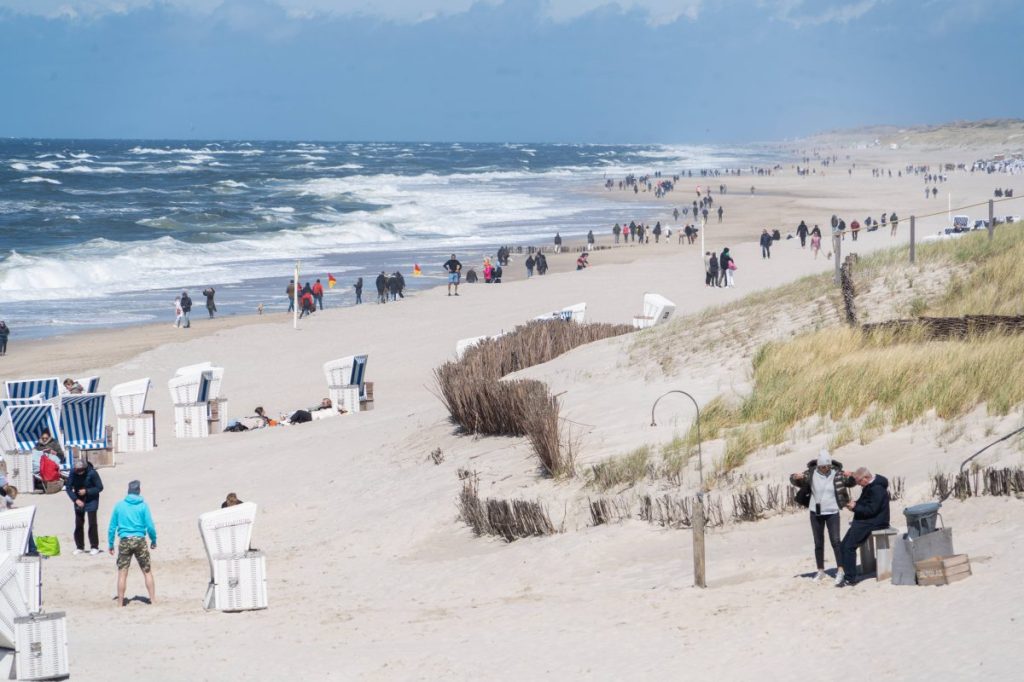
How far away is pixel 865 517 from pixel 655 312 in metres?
13.3

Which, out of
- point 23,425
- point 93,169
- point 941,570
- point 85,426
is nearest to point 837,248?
point 941,570

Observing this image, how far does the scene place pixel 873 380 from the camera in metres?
11.2

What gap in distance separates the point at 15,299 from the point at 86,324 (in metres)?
7.18

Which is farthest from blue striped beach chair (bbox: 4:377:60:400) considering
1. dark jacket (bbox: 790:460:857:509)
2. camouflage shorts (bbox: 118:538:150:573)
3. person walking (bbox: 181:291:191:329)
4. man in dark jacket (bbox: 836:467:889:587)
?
man in dark jacket (bbox: 836:467:889:587)

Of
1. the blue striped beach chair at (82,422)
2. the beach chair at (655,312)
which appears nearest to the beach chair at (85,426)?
the blue striped beach chair at (82,422)

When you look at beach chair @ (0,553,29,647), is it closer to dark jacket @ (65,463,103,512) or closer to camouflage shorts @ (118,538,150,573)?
camouflage shorts @ (118,538,150,573)

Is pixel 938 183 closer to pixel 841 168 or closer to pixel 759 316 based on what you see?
pixel 841 168

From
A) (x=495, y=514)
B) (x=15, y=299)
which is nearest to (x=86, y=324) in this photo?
(x=15, y=299)

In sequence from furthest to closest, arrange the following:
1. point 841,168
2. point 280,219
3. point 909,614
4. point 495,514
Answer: point 841,168, point 280,219, point 495,514, point 909,614

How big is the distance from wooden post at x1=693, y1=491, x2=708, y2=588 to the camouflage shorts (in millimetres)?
4126

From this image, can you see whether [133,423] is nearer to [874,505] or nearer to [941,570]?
[874,505]

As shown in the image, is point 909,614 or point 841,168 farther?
point 841,168

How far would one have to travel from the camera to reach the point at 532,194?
84.0m

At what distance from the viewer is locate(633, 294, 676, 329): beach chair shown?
20.2 m
